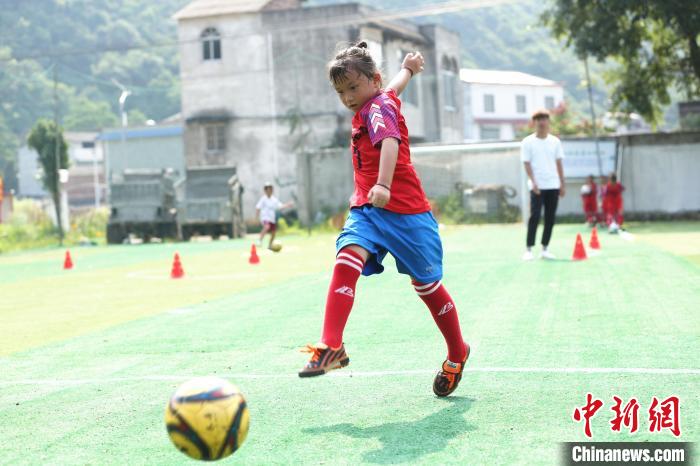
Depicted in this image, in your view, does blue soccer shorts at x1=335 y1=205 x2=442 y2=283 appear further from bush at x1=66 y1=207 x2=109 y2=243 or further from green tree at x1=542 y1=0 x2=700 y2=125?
bush at x1=66 y1=207 x2=109 y2=243

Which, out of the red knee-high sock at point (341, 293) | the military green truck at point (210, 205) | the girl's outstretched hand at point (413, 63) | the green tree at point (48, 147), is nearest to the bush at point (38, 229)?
the green tree at point (48, 147)

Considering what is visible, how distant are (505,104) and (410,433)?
112 feet

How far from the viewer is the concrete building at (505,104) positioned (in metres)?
29.3

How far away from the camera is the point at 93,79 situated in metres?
79.8

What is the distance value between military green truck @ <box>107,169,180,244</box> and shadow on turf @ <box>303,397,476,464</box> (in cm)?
3094

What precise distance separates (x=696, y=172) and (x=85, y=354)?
28263 mm

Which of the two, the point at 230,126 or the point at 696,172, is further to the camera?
the point at 230,126

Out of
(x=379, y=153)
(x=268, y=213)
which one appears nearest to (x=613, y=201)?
(x=268, y=213)

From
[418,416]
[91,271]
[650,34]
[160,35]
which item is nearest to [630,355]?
[418,416]

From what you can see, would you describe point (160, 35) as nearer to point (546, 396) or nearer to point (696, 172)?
point (696, 172)

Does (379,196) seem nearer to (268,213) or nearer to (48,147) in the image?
(268,213)

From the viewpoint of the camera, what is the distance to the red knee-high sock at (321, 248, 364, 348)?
16.3 feet

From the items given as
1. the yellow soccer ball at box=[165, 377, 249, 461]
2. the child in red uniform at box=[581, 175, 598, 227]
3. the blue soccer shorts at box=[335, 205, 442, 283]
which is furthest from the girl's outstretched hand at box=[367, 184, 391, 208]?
the child in red uniform at box=[581, 175, 598, 227]
